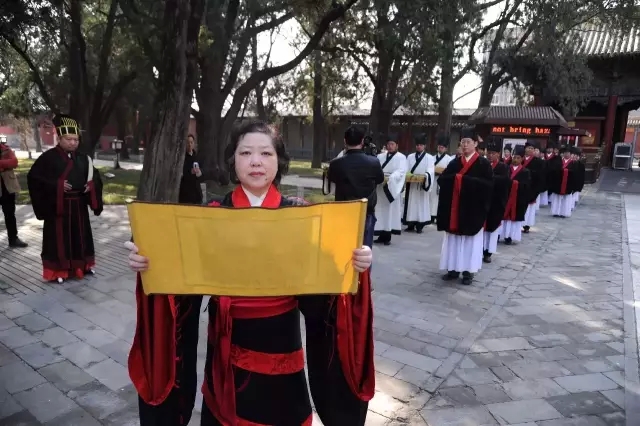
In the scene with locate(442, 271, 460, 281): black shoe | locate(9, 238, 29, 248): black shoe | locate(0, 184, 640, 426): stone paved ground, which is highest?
locate(9, 238, 29, 248): black shoe

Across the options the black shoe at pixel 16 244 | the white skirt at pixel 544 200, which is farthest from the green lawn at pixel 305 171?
the black shoe at pixel 16 244

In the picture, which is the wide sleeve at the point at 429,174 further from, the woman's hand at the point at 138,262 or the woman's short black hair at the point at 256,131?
the woman's hand at the point at 138,262

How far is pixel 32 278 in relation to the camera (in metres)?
5.93

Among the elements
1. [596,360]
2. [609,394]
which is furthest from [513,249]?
[609,394]

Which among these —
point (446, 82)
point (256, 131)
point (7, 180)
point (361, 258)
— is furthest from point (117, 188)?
point (361, 258)

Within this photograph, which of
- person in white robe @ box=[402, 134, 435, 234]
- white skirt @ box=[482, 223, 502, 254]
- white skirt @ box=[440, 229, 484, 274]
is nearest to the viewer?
white skirt @ box=[440, 229, 484, 274]

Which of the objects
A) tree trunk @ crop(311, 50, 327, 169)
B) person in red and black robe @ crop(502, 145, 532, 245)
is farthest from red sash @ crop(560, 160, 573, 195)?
tree trunk @ crop(311, 50, 327, 169)

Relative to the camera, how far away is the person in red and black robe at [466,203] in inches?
232

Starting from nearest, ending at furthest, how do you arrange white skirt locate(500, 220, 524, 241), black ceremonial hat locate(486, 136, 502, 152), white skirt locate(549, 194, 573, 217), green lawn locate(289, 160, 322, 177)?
black ceremonial hat locate(486, 136, 502, 152)
white skirt locate(500, 220, 524, 241)
white skirt locate(549, 194, 573, 217)
green lawn locate(289, 160, 322, 177)

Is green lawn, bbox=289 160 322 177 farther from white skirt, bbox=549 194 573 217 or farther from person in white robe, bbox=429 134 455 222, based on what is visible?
person in white robe, bbox=429 134 455 222

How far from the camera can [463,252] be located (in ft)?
20.5

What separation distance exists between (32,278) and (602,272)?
8121 mm

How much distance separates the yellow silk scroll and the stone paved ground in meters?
1.92

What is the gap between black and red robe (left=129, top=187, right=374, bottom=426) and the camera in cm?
182
